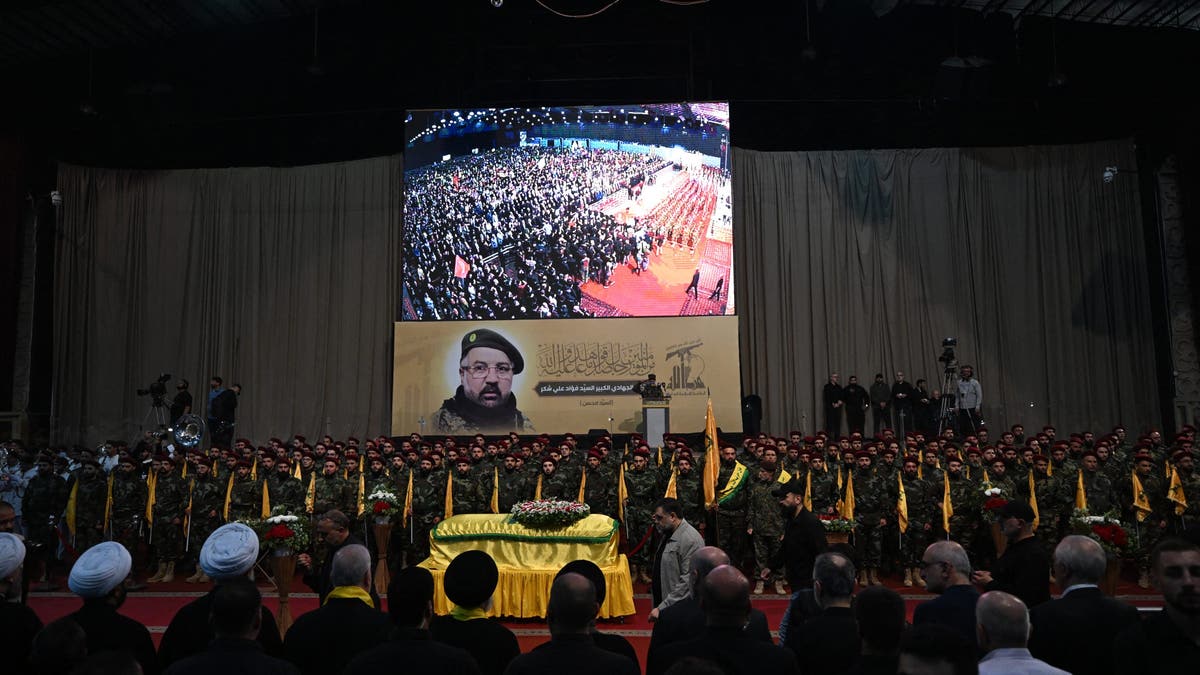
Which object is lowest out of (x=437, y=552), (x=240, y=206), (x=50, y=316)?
(x=437, y=552)

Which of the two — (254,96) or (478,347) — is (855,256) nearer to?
(478,347)

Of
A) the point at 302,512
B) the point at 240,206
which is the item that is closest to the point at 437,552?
the point at 302,512

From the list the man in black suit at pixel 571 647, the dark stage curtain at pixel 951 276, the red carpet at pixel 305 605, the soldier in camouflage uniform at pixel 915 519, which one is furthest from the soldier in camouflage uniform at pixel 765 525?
the dark stage curtain at pixel 951 276

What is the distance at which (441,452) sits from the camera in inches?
497

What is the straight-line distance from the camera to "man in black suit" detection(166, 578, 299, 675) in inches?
108

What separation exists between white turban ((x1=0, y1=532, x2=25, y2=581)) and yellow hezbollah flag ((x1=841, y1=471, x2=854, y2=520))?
8.75 meters

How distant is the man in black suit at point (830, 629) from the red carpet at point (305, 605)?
4046mm

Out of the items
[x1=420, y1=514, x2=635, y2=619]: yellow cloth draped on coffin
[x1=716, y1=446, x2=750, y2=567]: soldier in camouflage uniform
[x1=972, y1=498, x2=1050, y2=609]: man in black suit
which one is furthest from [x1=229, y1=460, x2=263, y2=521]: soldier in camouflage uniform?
[x1=972, y1=498, x2=1050, y2=609]: man in black suit

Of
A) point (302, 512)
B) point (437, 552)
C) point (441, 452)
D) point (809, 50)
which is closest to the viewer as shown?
point (437, 552)

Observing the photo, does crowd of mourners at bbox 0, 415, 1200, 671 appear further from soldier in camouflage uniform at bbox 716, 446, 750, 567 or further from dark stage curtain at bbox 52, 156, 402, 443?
dark stage curtain at bbox 52, 156, 402, 443

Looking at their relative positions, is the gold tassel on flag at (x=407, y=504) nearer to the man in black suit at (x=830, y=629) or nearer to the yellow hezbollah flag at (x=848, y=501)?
the yellow hezbollah flag at (x=848, y=501)

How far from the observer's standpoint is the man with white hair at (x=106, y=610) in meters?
3.31

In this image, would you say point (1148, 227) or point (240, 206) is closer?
point (1148, 227)

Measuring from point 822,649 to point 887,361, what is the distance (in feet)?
60.0
